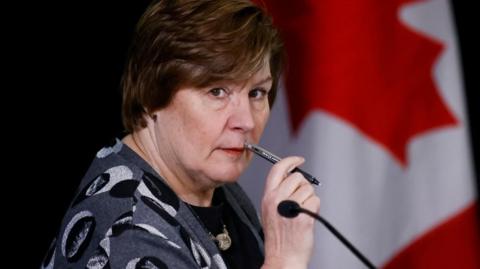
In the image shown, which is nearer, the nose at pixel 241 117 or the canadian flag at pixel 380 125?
the nose at pixel 241 117

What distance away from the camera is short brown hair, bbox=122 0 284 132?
160 cm

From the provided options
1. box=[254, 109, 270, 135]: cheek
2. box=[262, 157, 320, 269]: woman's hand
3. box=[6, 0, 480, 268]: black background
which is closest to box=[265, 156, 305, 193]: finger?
box=[262, 157, 320, 269]: woman's hand

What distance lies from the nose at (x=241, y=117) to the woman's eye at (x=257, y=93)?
0.15 ft

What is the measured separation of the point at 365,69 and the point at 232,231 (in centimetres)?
95

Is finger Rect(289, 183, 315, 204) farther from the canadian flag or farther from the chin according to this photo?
the canadian flag

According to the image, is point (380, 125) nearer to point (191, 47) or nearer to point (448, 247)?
point (448, 247)

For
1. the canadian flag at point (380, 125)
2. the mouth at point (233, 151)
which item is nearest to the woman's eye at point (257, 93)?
the mouth at point (233, 151)

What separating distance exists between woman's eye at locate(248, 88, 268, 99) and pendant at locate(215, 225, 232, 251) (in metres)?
0.27

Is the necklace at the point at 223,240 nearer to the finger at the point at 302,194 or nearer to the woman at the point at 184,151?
the woman at the point at 184,151

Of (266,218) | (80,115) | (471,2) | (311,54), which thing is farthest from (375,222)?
(266,218)

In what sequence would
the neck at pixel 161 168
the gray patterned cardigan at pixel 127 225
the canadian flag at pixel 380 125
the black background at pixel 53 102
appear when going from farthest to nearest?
1. the canadian flag at pixel 380 125
2. the black background at pixel 53 102
3. the neck at pixel 161 168
4. the gray patterned cardigan at pixel 127 225

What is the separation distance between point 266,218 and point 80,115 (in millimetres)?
682

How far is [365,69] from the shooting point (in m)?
2.63

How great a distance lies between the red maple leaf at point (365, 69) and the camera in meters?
2.63
